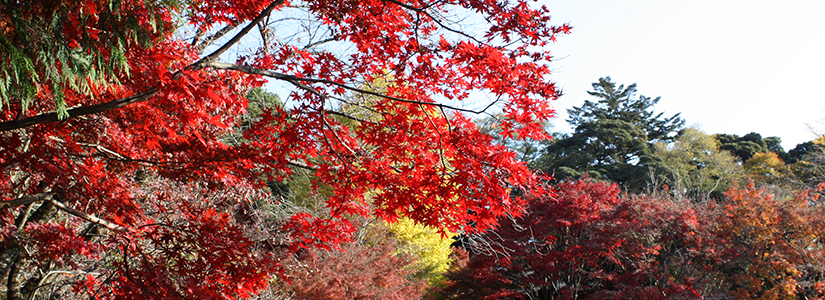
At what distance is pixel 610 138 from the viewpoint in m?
24.8

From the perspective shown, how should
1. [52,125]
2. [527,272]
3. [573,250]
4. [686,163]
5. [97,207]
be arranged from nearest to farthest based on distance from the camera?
[52,125] < [97,207] < [573,250] < [527,272] < [686,163]

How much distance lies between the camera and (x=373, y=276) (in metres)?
8.15

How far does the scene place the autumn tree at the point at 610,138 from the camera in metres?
22.8

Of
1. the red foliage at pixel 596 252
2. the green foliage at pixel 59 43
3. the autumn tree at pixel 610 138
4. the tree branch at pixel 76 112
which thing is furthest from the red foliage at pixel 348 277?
the autumn tree at pixel 610 138

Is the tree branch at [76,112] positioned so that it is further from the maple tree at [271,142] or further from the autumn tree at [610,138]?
the autumn tree at [610,138]

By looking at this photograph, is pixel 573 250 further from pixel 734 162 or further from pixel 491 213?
pixel 734 162

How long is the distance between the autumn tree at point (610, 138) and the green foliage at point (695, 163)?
810mm

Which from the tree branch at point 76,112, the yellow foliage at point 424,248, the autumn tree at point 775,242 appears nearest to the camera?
the tree branch at point 76,112

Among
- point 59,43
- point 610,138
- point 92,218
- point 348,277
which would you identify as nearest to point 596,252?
point 348,277

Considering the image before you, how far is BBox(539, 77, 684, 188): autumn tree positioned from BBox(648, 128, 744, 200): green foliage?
0.81m

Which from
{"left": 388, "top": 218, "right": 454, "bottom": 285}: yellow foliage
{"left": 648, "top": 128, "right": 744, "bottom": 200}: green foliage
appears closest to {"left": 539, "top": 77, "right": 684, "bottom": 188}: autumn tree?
{"left": 648, "top": 128, "right": 744, "bottom": 200}: green foliage

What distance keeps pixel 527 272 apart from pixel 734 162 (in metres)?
20.8

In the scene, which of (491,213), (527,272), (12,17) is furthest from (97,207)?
(527,272)

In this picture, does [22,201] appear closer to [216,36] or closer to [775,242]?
[216,36]
